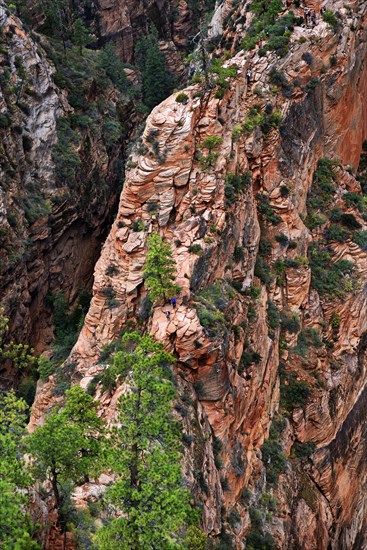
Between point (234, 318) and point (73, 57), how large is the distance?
49241 millimetres

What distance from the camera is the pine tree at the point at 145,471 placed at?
2602 cm

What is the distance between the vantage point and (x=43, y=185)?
208ft

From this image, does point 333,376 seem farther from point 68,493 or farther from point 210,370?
point 68,493

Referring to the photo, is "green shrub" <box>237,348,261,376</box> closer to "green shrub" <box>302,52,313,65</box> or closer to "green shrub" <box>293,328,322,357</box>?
"green shrub" <box>293,328,322,357</box>

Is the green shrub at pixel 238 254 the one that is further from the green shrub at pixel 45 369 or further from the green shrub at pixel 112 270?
the green shrub at pixel 45 369

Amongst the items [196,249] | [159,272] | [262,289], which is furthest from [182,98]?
[159,272]

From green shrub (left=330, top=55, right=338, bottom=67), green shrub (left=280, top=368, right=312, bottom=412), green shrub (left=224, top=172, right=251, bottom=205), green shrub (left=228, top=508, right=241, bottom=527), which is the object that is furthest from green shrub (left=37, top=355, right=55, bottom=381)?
green shrub (left=330, top=55, right=338, bottom=67)

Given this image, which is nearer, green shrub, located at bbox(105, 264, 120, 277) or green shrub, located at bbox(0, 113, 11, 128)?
green shrub, located at bbox(105, 264, 120, 277)

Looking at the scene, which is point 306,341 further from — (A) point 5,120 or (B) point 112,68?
(B) point 112,68

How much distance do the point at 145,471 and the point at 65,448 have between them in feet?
11.7

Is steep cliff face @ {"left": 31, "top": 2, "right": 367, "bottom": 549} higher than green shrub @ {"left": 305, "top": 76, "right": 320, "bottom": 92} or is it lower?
lower

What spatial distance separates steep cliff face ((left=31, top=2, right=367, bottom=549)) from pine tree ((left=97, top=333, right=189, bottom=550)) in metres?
5.29

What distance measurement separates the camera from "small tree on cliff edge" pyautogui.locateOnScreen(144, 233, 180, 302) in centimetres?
3719

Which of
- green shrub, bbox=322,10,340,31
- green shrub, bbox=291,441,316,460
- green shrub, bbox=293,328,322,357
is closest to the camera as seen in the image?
green shrub, bbox=291,441,316,460
